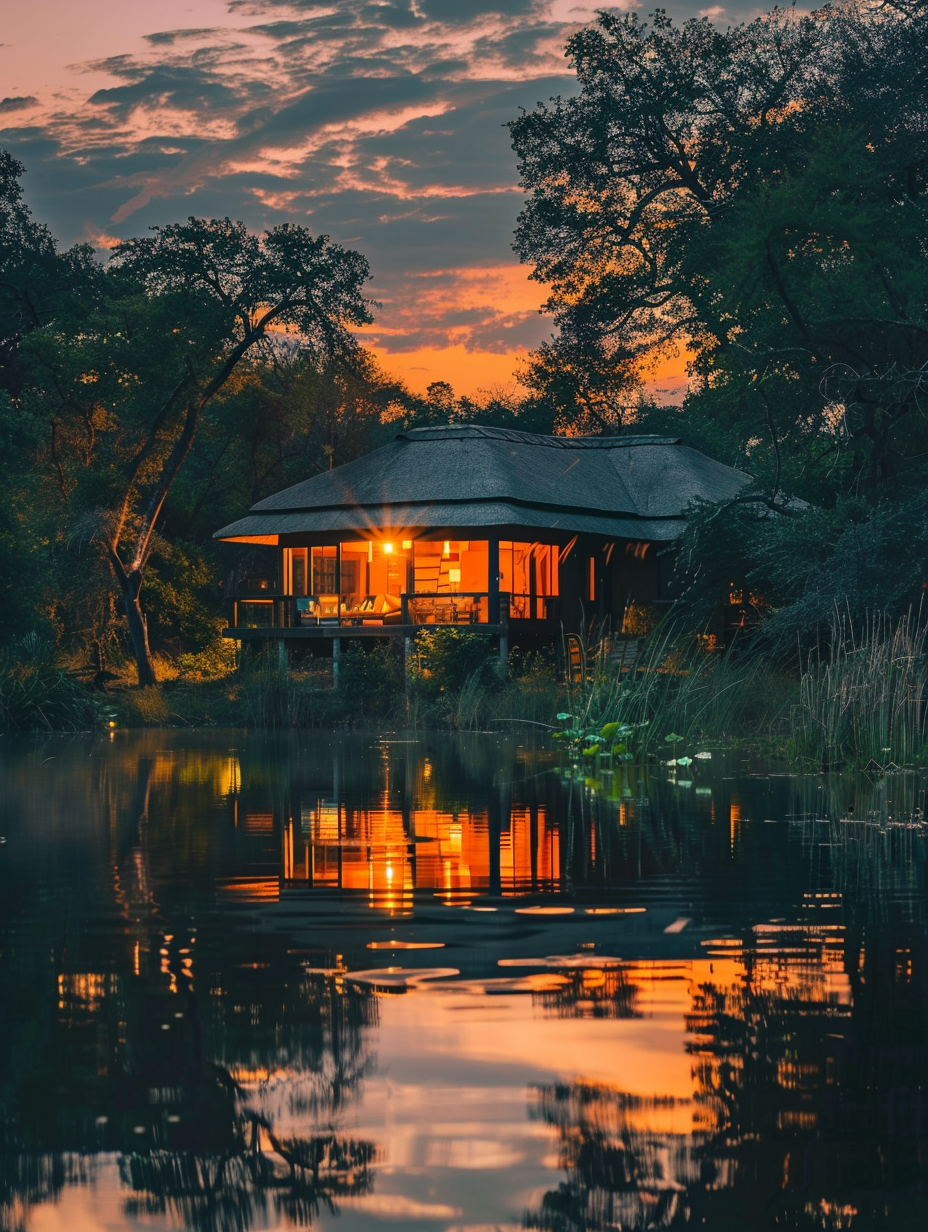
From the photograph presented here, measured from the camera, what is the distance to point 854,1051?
5.17m

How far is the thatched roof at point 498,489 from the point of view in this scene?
128ft

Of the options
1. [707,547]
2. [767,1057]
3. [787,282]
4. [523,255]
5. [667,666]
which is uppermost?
[523,255]

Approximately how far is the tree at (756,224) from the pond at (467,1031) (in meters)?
14.9

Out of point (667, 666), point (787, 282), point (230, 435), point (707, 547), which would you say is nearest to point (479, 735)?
point (707, 547)

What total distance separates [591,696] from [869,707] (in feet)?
16.2

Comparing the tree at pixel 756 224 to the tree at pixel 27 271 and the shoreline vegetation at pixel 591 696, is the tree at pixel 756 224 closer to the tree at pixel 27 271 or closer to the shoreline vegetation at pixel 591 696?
the shoreline vegetation at pixel 591 696

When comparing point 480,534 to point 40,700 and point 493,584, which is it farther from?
point 40,700

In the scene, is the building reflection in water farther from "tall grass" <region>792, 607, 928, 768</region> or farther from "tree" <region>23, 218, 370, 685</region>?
"tree" <region>23, 218, 370, 685</region>

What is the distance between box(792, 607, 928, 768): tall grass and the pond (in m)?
5.13

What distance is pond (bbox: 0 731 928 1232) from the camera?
12.9 ft

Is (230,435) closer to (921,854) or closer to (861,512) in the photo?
(861,512)

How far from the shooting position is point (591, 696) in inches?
854

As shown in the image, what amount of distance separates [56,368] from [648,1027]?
40.3 metres

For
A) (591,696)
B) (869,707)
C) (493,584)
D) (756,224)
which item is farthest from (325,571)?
(869,707)
